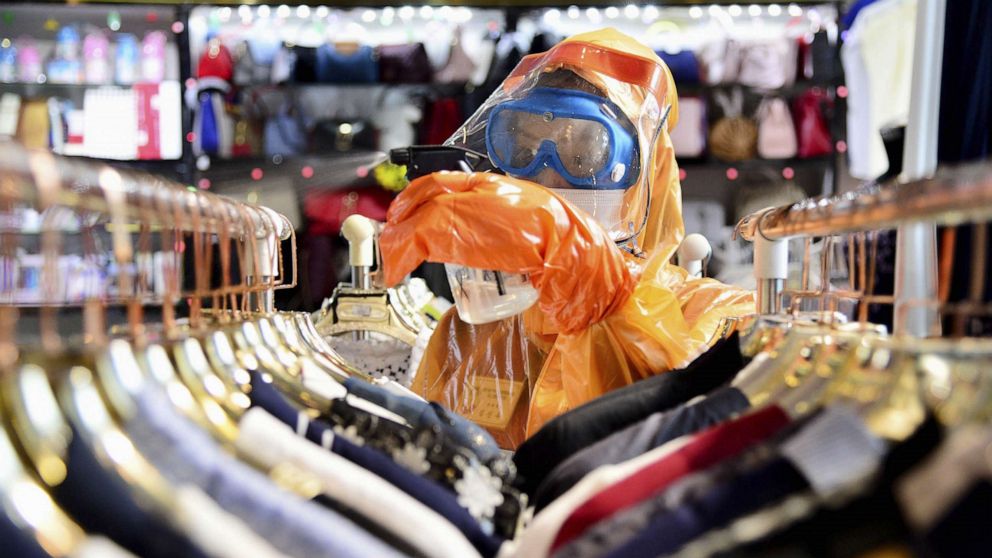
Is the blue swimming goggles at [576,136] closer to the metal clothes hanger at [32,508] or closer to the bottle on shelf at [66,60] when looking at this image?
the metal clothes hanger at [32,508]

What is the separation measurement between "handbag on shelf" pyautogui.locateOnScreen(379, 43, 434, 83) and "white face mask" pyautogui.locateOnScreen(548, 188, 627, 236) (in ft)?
6.54

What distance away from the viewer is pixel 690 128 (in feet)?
10.2

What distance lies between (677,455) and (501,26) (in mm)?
2858

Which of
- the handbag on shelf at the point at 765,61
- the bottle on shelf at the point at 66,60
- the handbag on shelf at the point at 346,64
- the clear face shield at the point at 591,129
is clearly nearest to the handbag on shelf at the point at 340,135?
the handbag on shelf at the point at 346,64

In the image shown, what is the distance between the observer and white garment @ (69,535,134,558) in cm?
37

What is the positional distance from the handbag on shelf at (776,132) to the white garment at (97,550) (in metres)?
3.08

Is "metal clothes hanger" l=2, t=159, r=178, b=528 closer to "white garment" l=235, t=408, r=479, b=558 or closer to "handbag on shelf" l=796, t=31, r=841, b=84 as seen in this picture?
"white garment" l=235, t=408, r=479, b=558

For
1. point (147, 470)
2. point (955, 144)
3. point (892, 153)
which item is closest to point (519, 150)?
point (147, 470)

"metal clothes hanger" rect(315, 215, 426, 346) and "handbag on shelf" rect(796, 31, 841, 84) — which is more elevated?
"handbag on shelf" rect(796, 31, 841, 84)

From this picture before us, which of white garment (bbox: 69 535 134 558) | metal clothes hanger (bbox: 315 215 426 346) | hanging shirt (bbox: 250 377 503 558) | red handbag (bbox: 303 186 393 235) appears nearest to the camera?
white garment (bbox: 69 535 134 558)

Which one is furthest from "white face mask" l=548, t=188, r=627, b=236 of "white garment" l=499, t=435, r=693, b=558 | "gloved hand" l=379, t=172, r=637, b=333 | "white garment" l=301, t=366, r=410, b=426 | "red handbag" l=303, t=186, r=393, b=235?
"red handbag" l=303, t=186, r=393, b=235

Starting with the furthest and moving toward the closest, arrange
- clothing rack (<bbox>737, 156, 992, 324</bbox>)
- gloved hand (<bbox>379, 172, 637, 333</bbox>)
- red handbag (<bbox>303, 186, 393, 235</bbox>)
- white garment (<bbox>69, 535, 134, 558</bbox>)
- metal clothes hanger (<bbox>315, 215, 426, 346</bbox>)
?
red handbag (<bbox>303, 186, 393, 235</bbox>)
metal clothes hanger (<bbox>315, 215, 426, 346</bbox>)
gloved hand (<bbox>379, 172, 637, 333</bbox>)
clothing rack (<bbox>737, 156, 992, 324</bbox>)
white garment (<bbox>69, 535, 134, 558</bbox>)

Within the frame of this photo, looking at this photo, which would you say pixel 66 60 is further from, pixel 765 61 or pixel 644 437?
pixel 644 437

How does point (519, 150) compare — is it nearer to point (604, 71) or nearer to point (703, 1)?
point (604, 71)
